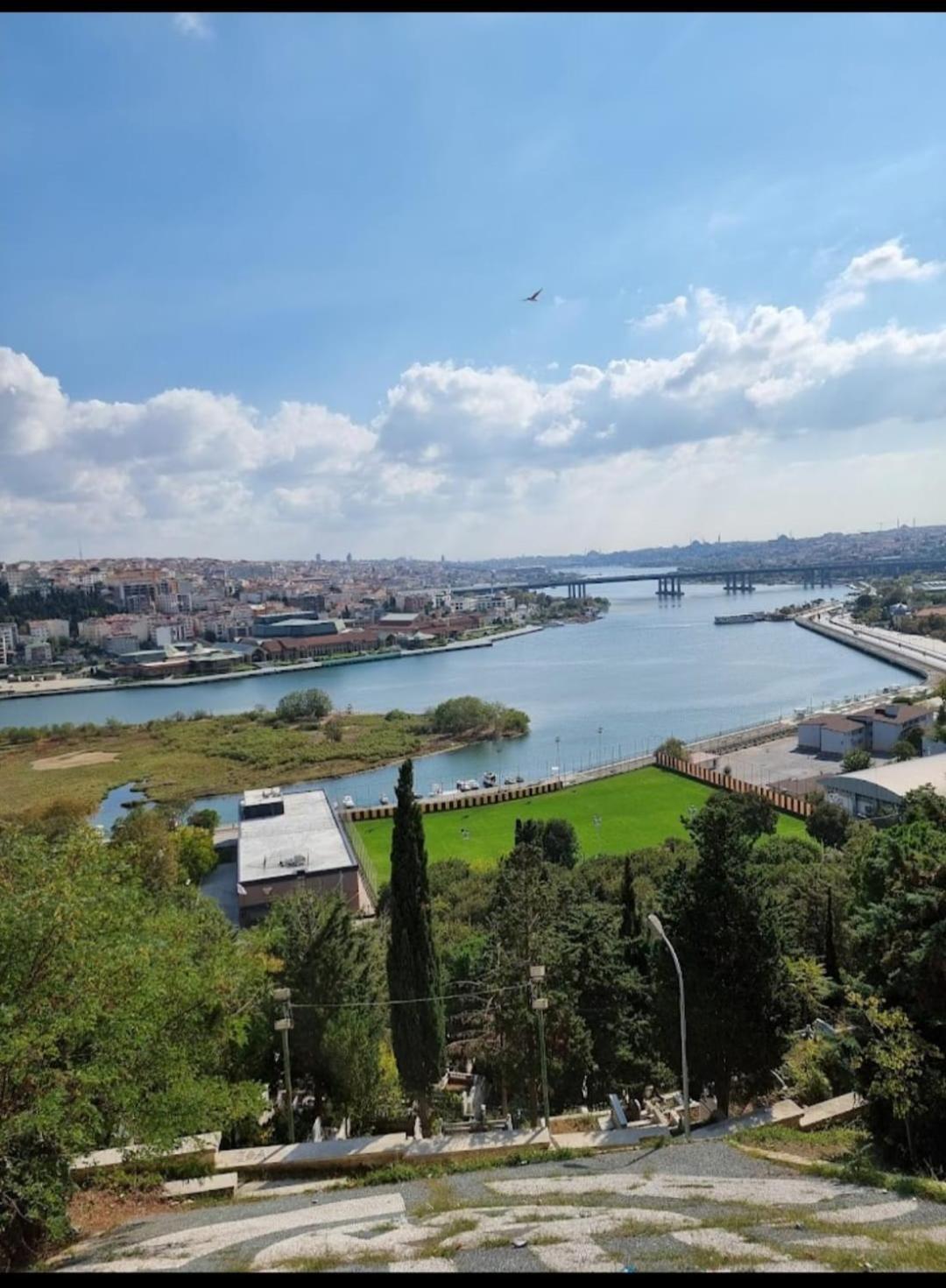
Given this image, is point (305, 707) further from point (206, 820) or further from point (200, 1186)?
point (200, 1186)

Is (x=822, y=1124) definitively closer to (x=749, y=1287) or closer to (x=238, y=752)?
(x=749, y=1287)

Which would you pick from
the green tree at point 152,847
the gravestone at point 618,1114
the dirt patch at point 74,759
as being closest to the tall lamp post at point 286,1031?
the gravestone at point 618,1114

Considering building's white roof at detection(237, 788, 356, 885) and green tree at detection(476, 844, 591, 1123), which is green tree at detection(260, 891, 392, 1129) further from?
building's white roof at detection(237, 788, 356, 885)

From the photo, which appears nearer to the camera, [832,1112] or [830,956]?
[832,1112]

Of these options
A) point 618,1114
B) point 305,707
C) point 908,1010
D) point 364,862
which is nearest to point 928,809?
point 908,1010

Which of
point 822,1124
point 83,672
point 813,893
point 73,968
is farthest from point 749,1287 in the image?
point 83,672
